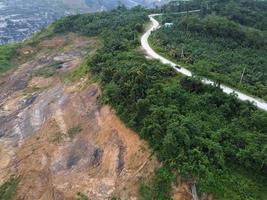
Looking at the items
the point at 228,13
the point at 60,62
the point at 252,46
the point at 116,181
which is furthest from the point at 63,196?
the point at 228,13

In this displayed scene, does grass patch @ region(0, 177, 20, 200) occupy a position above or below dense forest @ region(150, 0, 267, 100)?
below

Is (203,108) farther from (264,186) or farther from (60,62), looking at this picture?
(60,62)

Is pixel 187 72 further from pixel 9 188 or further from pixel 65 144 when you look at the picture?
pixel 9 188

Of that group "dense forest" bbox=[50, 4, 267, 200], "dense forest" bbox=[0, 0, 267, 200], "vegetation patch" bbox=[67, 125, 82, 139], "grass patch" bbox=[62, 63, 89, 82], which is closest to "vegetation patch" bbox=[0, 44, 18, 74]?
"grass patch" bbox=[62, 63, 89, 82]

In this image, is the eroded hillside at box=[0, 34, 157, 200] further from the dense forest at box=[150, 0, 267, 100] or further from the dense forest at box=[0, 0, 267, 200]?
the dense forest at box=[150, 0, 267, 100]

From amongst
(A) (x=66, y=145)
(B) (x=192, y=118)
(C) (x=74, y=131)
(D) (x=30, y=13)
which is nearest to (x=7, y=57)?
(C) (x=74, y=131)

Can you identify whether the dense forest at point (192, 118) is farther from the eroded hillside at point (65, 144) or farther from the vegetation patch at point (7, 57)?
the vegetation patch at point (7, 57)
